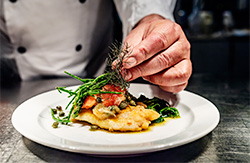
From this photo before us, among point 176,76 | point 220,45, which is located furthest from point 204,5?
point 176,76

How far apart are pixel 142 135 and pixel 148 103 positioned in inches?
16.6

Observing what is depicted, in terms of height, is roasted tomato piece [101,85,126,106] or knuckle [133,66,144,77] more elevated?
knuckle [133,66,144,77]

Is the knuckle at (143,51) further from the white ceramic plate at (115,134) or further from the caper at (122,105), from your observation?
the white ceramic plate at (115,134)

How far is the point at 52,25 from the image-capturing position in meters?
2.48

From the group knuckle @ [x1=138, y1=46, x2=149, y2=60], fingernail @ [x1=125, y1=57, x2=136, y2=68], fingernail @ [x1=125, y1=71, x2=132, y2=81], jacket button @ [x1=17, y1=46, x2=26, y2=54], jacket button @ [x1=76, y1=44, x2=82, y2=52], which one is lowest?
jacket button @ [x1=76, y1=44, x2=82, y2=52]

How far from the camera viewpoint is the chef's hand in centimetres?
141

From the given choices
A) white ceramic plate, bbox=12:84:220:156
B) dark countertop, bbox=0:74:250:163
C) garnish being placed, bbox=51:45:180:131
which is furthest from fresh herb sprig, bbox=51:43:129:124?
dark countertop, bbox=0:74:250:163

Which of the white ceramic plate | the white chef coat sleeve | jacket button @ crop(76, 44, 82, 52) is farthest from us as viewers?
jacket button @ crop(76, 44, 82, 52)

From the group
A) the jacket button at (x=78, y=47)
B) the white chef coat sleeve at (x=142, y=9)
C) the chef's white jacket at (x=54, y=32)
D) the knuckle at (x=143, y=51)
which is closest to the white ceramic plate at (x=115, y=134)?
the knuckle at (x=143, y=51)

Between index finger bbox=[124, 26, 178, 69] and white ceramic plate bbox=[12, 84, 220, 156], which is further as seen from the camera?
index finger bbox=[124, 26, 178, 69]

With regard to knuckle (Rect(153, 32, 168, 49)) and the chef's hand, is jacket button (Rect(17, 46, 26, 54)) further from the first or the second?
knuckle (Rect(153, 32, 168, 49))

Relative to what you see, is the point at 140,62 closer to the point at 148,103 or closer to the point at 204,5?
the point at 148,103

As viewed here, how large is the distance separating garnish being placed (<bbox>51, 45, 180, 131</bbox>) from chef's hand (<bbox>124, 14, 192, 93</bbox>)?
0.07 meters

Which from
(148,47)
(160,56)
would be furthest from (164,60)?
(148,47)
